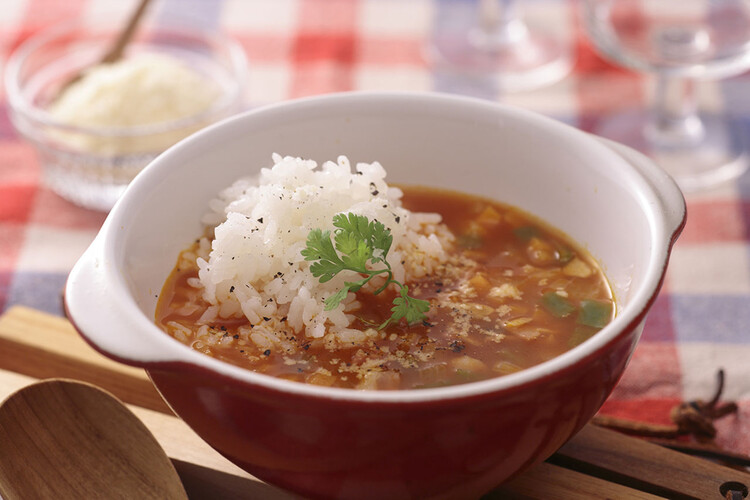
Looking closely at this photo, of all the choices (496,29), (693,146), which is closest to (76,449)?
(693,146)

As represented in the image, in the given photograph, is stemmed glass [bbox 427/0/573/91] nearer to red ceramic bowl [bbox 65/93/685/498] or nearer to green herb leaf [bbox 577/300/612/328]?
red ceramic bowl [bbox 65/93/685/498]

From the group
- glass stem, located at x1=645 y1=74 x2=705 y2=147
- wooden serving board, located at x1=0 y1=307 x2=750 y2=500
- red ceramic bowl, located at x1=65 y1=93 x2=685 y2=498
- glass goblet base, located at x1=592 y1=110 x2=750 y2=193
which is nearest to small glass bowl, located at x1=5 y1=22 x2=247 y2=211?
red ceramic bowl, located at x1=65 y1=93 x2=685 y2=498

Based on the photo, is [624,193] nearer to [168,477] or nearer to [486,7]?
[168,477]

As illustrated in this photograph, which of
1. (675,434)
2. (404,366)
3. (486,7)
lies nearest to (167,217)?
(404,366)

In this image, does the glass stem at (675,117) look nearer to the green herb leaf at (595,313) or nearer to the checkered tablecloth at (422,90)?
the checkered tablecloth at (422,90)

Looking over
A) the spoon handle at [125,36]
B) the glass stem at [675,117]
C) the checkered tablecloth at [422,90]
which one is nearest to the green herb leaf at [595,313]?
the checkered tablecloth at [422,90]
